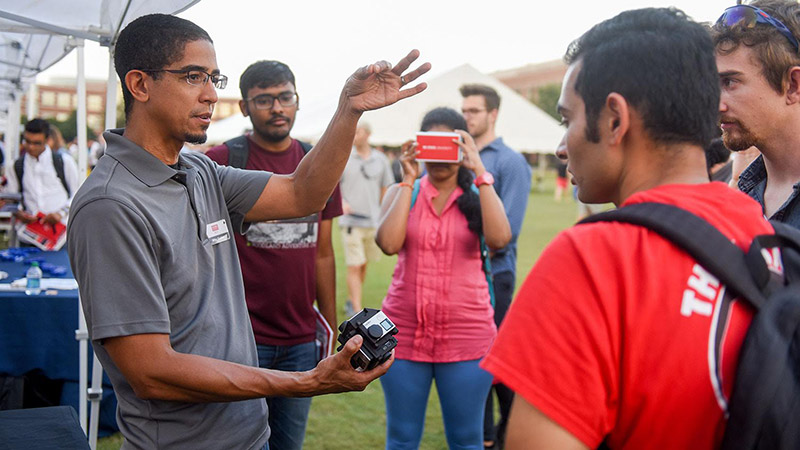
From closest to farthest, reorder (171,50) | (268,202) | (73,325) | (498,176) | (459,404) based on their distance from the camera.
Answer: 1. (171,50)
2. (268,202)
3. (459,404)
4. (73,325)
5. (498,176)

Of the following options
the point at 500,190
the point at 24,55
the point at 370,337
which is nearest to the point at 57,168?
the point at 24,55

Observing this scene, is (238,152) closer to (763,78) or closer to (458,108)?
(763,78)

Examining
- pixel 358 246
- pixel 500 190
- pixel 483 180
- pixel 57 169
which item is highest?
pixel 483 180

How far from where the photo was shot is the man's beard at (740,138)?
2.21m

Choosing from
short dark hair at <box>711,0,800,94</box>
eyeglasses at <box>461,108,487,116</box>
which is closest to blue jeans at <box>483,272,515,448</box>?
eyeglasses at <box>461,108,487,116</box>

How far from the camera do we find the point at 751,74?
2146 millimetres

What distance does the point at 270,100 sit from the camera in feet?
11.8

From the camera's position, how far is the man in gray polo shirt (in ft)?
5.77

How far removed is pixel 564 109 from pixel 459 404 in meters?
2.42

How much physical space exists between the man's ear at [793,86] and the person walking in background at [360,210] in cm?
594

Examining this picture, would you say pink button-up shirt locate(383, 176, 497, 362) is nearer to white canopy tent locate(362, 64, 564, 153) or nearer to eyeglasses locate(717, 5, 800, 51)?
eyeglasses locate(717, 5, 800, 51)

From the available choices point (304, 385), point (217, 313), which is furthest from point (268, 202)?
point (304, 385)

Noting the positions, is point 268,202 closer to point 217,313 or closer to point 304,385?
point 217,313

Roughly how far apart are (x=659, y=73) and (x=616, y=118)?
0.10 meters
